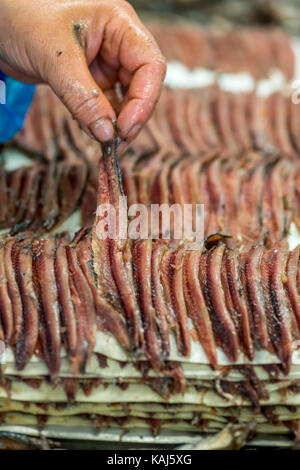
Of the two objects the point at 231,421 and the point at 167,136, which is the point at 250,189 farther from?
the point at 231,421

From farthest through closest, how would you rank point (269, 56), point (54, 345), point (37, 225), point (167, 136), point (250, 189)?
1. point (269, 56)
2. point (167, 136)
3. point (250, 189)
4. point (37, 225)
5. point (54, 345)

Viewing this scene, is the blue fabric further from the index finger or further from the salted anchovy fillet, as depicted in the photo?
the salted anchovy fillet

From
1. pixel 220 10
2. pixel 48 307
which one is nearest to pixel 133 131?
pixel 48 307

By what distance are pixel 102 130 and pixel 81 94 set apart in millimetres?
197

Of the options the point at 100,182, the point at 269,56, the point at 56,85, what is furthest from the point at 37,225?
the point at 269,56

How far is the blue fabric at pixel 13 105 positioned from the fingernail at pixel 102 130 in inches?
38.6

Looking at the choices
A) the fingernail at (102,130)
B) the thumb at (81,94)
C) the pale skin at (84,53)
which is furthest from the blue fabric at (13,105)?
the fingernail at (102,130)

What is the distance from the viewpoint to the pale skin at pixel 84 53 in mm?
2834

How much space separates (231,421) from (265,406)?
0.19m

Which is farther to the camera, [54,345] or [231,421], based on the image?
[231,421]

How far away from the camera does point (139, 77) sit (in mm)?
3041

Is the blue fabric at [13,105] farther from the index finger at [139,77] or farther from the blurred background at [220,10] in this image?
the blurred background at [220,10]

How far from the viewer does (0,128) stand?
12.3 feet

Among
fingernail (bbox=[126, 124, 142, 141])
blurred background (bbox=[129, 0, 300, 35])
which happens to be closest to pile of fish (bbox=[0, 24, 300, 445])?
fingernail (bbox=[126, 124, 142, 141])
